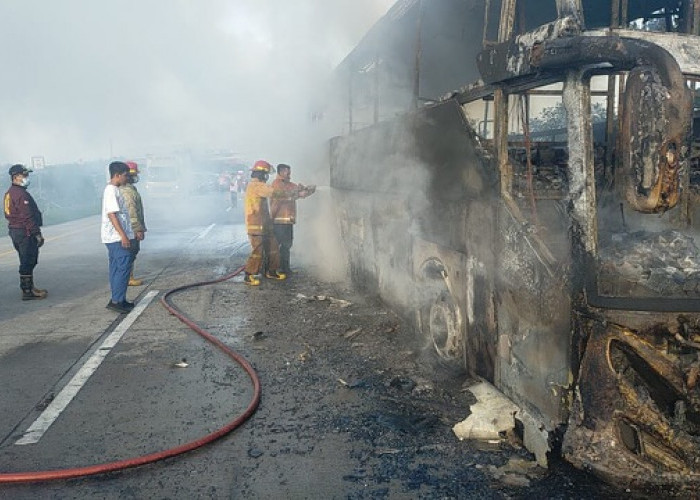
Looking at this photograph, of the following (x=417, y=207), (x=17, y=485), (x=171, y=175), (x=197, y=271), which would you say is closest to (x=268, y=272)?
(x=197, y=271)

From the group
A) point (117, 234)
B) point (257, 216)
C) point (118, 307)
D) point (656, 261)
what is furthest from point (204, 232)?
point (656, 261)

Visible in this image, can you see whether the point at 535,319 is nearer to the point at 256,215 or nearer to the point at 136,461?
the point at 136,461

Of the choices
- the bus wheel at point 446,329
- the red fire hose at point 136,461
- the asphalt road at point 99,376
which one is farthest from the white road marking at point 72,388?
the bus wheel at point 446,329

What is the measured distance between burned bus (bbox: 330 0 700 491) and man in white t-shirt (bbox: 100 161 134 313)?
3.81 meters

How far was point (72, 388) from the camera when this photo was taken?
4.60 m

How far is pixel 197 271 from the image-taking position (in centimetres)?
1002

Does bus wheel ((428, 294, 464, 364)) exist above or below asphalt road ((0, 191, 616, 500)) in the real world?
above

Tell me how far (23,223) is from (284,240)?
12.2 ft

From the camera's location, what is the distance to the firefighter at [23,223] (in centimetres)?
778

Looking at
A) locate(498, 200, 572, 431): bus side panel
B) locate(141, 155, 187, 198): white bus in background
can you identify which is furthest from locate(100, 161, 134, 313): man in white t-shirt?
locate(141, 155, 187, 198): white bus in background

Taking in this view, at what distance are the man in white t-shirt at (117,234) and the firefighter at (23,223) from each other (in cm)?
147

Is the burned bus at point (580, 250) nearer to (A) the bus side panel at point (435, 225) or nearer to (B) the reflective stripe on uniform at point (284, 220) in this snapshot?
(A) the bus side panel at point (435, 225)

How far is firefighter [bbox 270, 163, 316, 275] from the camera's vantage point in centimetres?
934

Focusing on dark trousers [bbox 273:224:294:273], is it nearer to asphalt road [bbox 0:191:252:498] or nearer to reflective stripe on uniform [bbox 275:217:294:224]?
reflective stripe on uniform [bbox 275:217:294:224]
